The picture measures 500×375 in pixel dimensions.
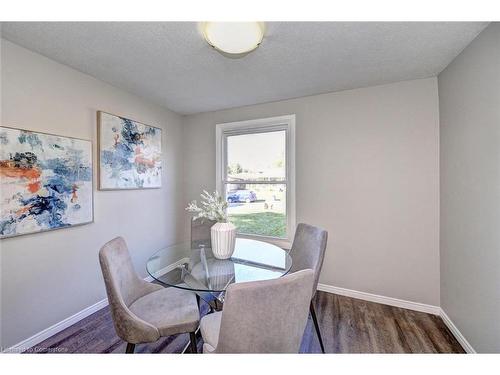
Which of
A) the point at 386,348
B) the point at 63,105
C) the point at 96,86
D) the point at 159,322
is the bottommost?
the point at 386,348

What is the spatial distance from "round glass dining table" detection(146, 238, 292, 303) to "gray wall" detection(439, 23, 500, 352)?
132cm

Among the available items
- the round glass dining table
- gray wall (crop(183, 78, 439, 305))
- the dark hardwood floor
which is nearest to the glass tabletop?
the round glass dining table

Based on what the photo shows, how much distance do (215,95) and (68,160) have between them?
1.63 metres

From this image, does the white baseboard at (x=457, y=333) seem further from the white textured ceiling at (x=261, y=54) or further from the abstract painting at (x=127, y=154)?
the abstract painting at (x=127, y=154)

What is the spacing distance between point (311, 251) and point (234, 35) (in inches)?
64.1

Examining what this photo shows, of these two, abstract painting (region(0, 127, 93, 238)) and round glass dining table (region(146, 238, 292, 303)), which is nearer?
round glass dining table (region(146, 238, 292, 303))

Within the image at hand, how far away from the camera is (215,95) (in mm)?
2584

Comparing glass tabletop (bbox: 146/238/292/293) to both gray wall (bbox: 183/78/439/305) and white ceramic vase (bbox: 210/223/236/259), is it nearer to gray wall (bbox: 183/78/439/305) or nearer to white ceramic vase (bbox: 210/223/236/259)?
white ceramic vase (bbox: 210/223/236/259)

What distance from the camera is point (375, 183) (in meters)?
2.30

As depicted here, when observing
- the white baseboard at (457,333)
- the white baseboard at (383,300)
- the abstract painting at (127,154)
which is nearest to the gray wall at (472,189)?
the white baseboard at (457,333)

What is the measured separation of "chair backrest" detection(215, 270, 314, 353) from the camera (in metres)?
0.90

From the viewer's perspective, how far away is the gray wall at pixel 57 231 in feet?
5.22

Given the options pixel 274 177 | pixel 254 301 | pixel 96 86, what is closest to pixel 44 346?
pixel 254 301

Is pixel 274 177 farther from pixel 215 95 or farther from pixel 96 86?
pixel 96 86
